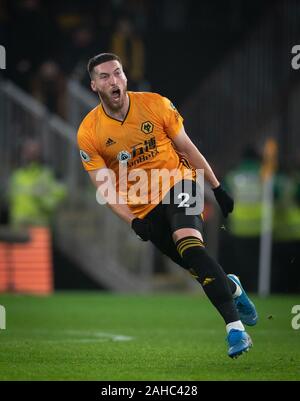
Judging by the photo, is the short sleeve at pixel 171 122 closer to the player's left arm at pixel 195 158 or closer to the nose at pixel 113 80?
the player's left arm at pixel 195 158

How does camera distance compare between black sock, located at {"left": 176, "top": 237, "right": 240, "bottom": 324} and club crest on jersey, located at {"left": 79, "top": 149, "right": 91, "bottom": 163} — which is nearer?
black sock, located at {"left": 176, "top": 237, "right": 240, "bottom": 324}

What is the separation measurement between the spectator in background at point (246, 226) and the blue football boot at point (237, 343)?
32.6 feet

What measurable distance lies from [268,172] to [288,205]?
65cm

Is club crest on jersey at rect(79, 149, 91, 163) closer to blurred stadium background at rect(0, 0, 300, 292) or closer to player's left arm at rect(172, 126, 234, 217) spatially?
player's left arm at rect(172, 126, 234, 217)

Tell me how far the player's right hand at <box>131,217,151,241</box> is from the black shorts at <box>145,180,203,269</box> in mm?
217

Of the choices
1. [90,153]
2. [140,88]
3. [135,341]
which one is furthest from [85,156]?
[140,88]

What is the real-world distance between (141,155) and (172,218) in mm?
585

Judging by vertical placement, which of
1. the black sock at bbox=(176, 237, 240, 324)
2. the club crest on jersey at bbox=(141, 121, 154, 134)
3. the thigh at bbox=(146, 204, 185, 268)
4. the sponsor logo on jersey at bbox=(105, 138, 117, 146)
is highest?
the club crest on jersey at bbox=(141, 121, 154, 134)

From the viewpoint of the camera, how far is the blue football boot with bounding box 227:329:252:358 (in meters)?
7.97

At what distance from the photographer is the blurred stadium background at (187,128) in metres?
18.0

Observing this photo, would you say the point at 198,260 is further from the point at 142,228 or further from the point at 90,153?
the point at 90,153

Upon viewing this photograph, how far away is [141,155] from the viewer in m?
8.95

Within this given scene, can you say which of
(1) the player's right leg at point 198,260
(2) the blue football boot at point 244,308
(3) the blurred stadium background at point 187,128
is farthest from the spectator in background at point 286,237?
(1) the player's right leg at point 198,260

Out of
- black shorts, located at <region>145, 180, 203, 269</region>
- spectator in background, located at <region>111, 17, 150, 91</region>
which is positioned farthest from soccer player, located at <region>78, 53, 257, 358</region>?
spectator in background, located at <region>111, 17, 150, 91</region>
